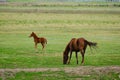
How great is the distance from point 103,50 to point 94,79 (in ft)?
45.2

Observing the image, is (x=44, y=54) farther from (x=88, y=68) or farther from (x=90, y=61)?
(x=88, y=68)

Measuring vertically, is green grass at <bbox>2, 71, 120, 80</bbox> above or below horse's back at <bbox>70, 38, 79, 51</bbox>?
below

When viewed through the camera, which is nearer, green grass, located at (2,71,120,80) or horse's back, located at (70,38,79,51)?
green grass, located at (2,71,120,80)

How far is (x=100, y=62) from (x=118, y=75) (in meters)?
5.81

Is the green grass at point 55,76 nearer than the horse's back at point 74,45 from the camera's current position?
Yes

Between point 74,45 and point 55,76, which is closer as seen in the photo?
point 55,76

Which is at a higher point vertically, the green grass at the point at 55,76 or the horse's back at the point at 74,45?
the horse's back at the point at 74,45

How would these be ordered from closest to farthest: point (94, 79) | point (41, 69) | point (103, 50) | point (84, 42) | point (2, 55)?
point (94, 79)
point (41, 69)
point (84, 42)
point (2, 55)
point (103, 50)

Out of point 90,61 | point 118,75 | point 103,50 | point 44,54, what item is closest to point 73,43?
point 90,61

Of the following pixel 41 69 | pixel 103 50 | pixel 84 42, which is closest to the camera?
pixel 41 69

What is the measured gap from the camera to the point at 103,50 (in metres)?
30.8

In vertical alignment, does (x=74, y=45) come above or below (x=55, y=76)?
above

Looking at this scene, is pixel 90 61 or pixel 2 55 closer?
pixel 90 61

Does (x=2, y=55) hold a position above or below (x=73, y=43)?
below
